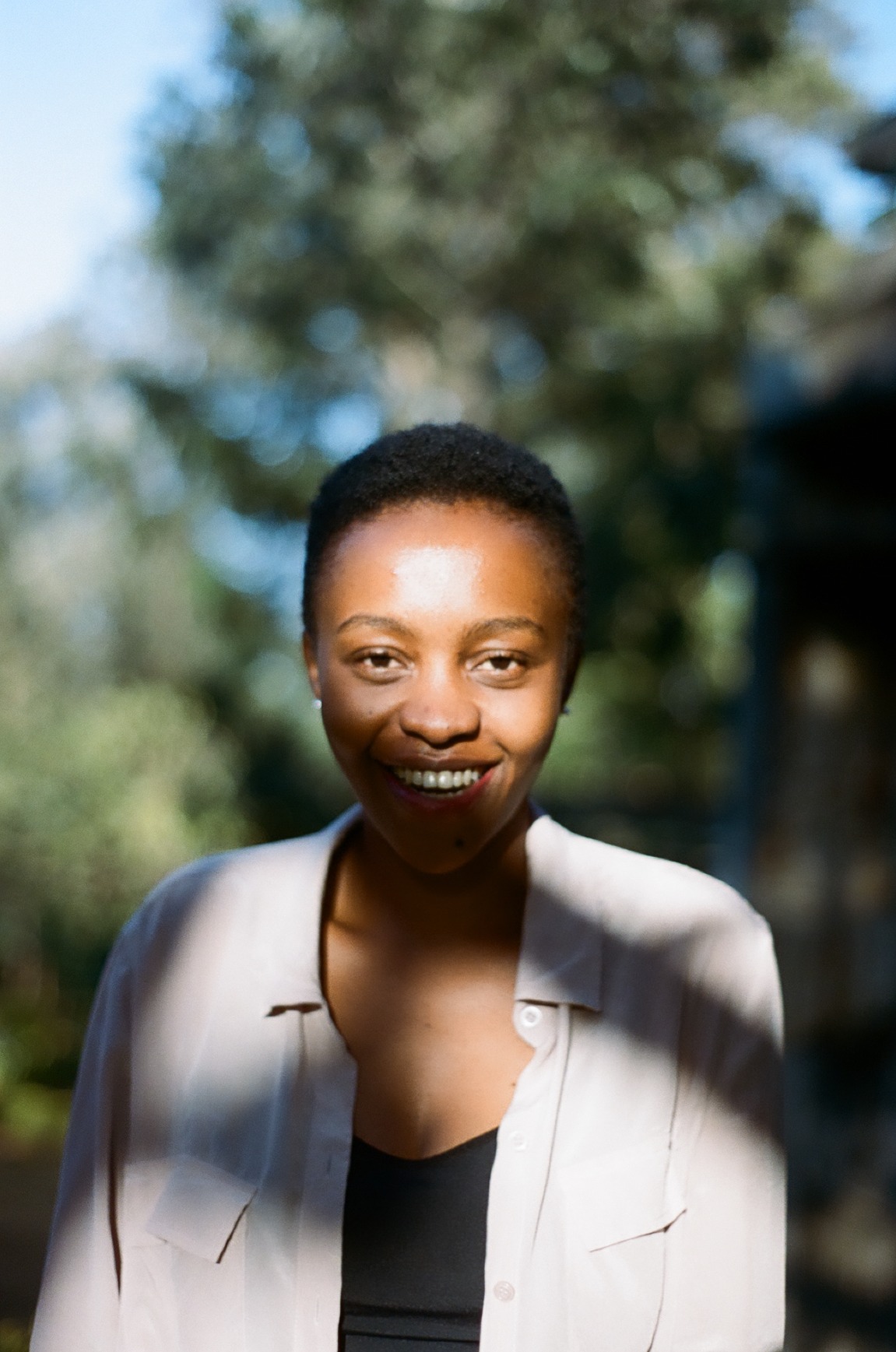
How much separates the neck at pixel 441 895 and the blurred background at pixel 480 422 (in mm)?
3006

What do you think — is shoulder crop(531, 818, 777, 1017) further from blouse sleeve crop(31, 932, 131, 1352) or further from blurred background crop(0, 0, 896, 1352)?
blurred background crop(0, 0, 896, 1352)

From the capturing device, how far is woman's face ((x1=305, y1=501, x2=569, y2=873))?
1.23m

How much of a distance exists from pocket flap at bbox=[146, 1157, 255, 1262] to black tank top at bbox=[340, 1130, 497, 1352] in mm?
110

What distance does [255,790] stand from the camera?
9.12m

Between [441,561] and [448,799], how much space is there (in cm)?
24

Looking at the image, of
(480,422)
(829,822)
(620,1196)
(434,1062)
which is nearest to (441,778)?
(434,1062)

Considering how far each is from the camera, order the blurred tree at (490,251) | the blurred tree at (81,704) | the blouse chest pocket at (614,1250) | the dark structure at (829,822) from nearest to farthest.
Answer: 1. the blouse chest pocket at (614,1250)
2. the dark structure at (829,822)
3. the blurred tree at (490,251)
4. the blurred tree at (81,704)

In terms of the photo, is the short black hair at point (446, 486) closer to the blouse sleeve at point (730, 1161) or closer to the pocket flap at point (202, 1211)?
the blouse sleeve at point (730, 1161)

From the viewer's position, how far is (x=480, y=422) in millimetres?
7875

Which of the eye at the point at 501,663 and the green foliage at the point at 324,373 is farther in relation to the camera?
the green foliage at the point at 324,373

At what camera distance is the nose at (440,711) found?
1216 mm

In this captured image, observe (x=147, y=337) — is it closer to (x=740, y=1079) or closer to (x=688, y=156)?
(x=688, y=156)

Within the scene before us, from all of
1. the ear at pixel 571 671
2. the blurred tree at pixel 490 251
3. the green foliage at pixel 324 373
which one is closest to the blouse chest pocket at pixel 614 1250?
the ear at pixel 571 671

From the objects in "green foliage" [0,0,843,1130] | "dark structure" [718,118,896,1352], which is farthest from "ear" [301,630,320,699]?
"green foliage" [0,0,843,1130]
